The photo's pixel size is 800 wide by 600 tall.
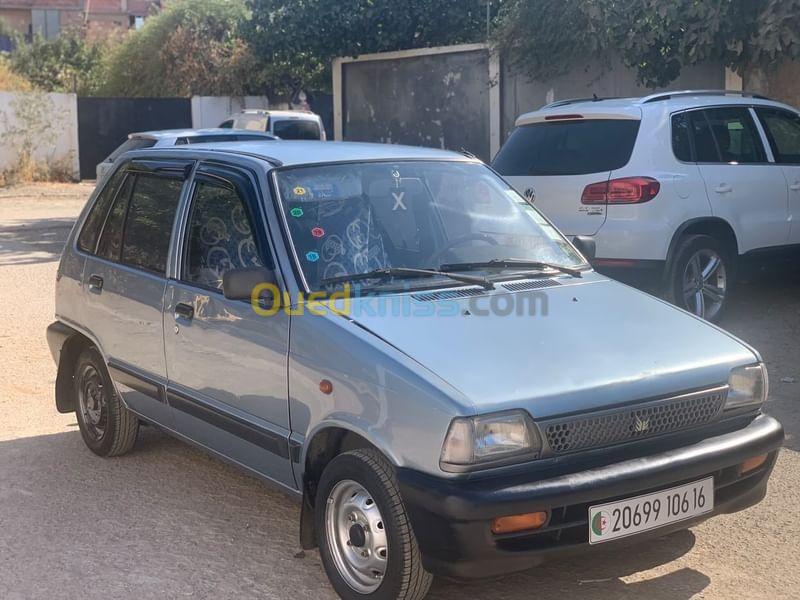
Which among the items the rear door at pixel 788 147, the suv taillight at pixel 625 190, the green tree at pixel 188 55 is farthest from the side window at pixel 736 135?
the green tree at pixel 188 55

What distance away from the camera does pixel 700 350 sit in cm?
410

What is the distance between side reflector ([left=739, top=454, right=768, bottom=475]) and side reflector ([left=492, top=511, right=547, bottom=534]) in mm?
984

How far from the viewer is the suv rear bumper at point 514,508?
11.1ft

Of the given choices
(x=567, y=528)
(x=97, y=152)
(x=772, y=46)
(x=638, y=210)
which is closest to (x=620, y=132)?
(x=638, y=210)

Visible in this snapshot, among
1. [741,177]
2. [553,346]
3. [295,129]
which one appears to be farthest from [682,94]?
[295,129]

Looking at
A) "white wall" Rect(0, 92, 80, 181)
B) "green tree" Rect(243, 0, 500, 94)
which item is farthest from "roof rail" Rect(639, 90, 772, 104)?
"white wall" Rect(0, 92, 80, 181)

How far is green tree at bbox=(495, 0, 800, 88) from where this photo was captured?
35.3 feet

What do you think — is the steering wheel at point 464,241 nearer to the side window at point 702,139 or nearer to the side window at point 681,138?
the side window at point 681,138

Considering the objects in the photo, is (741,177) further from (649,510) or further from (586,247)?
(649,510)

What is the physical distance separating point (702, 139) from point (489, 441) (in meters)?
5.53

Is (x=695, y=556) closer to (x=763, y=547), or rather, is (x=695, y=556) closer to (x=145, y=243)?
(x=763, y=547)

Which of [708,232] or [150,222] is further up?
[150,222]

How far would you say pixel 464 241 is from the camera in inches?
188

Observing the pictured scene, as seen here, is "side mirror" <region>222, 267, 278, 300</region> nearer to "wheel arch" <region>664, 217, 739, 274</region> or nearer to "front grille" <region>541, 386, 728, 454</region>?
"front grille" <region>541, 386, 728, 454</region>
